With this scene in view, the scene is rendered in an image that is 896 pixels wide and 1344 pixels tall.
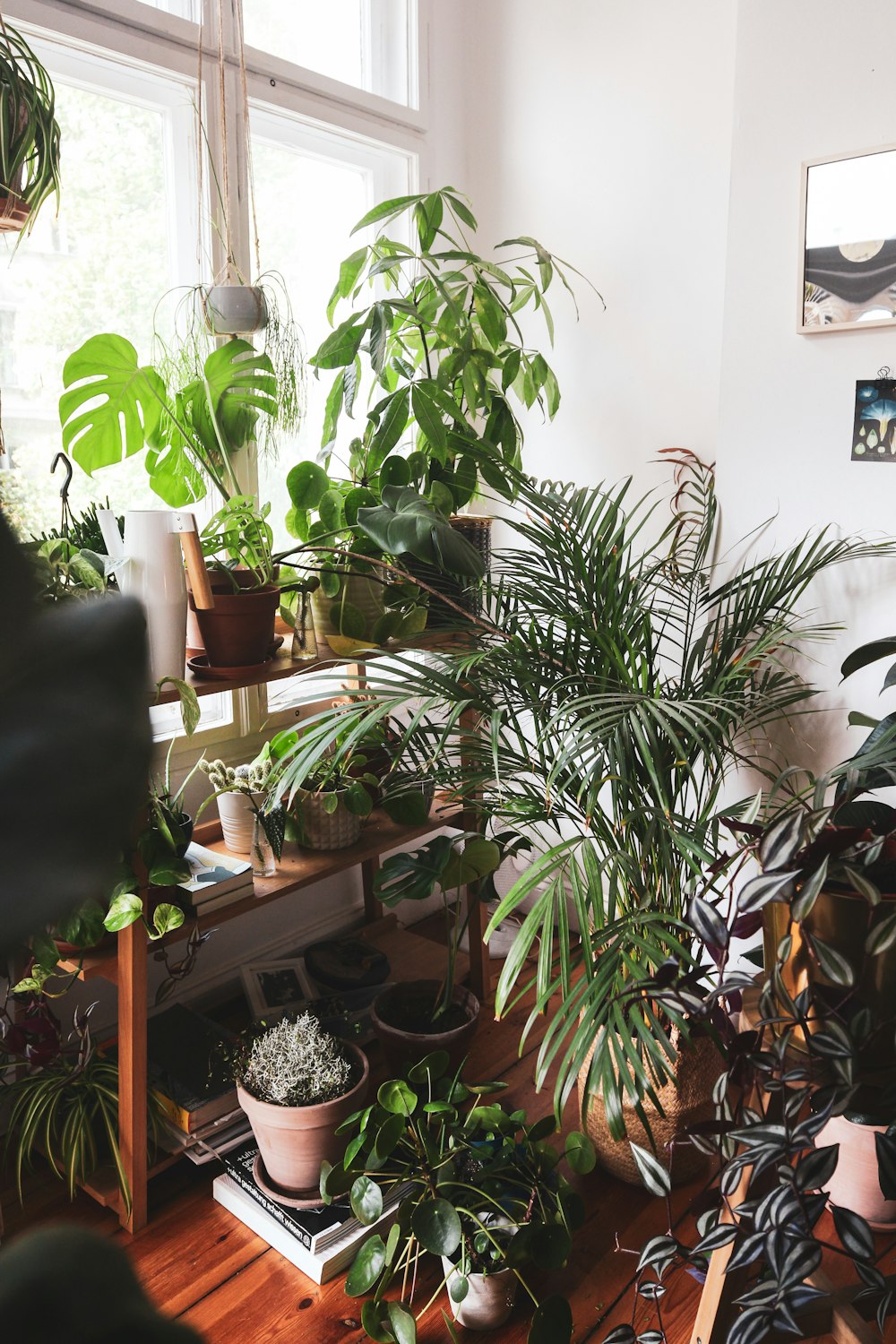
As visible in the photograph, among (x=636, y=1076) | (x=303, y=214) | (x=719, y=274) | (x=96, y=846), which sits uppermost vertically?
(x=303, y=214)

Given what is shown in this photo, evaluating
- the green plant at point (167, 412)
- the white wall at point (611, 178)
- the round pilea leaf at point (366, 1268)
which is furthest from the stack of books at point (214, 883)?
the white wall at point (611, 178)

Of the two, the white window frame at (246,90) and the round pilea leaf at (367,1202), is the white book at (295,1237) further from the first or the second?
the white window frame at (246,90)

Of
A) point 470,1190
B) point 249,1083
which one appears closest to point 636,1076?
point 470,1190

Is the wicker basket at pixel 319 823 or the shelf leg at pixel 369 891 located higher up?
the wicker basket at pixel 319 823

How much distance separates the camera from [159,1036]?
6.89 feet

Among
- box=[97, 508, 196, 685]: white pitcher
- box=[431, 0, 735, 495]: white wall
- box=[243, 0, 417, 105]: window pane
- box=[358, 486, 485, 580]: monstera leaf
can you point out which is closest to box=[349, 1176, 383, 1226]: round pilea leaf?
box=[97, 508, 196, 685]: white pitcher

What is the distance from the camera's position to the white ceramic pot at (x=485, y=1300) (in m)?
1.58

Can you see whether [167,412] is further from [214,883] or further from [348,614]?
[214,883]

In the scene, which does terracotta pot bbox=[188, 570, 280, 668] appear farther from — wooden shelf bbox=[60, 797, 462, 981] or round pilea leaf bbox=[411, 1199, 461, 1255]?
round pilea leaf bbox=[411, 1199, 461, 1255]

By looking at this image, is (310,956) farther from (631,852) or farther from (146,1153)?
(631,852)

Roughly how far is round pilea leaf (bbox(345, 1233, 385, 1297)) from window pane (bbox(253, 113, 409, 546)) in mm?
1622

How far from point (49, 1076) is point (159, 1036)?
25 centimetres

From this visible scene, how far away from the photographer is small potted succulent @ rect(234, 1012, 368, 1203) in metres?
1.79

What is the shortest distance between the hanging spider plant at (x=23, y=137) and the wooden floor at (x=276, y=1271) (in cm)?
150
